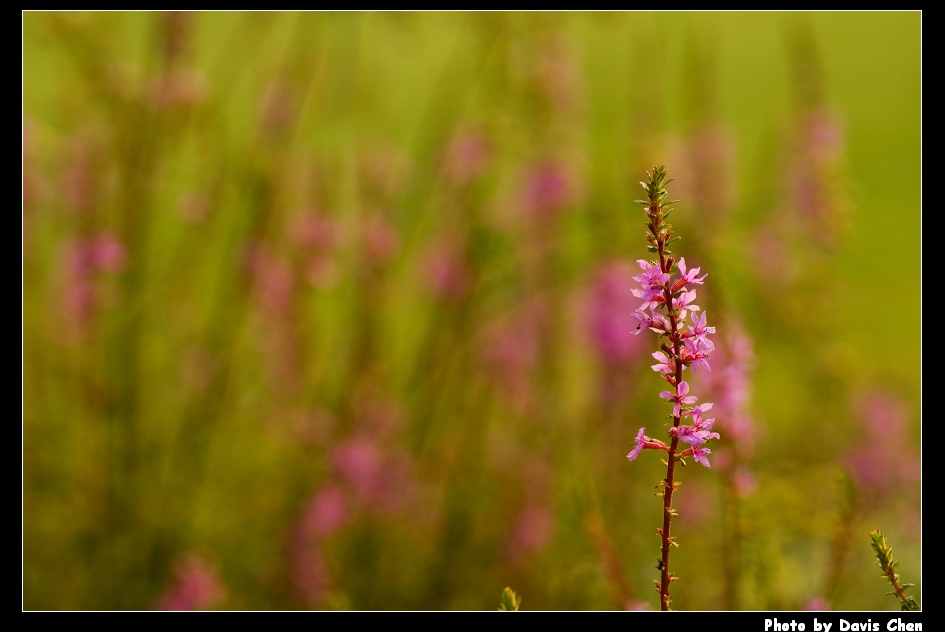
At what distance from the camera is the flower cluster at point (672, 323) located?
40.1 inches

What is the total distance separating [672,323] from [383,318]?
2.21 m

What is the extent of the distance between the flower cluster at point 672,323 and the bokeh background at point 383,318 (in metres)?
0.86

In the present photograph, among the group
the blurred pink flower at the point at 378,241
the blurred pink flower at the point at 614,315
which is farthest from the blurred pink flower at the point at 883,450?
the blurred pink flower at the point at 378,241

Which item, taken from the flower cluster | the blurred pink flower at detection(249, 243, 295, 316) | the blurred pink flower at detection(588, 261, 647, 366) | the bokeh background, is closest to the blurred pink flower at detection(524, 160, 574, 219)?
the bokeh background

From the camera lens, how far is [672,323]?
Result: 102cm

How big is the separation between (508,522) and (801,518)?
1.38m

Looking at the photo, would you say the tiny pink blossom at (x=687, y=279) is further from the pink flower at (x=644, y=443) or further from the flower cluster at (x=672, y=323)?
the pink flower at (x=644, y=443)

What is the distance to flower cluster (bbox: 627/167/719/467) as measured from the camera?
3.34ft

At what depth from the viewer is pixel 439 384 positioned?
2.54 meters

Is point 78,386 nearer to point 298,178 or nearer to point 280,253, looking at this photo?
point 280,253

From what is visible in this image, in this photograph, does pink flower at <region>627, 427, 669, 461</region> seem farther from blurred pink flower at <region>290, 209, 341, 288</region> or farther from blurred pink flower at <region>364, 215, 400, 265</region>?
blurred pink flower at <region>290, 209, 341, 288</region>

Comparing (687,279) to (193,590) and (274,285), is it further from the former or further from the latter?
(274,285)

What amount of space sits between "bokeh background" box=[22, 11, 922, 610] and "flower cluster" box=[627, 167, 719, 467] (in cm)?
86

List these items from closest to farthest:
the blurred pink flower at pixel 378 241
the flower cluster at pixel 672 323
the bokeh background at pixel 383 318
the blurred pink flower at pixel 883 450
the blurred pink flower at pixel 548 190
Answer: the flower cluster at pixel 672 323 → the bokeh background at pixel 383 318 → the blurred pink flower at pixel 378 241 → the blurred pink flower at pixel 548 190 → the blurred pink flower at pixel 883 450
